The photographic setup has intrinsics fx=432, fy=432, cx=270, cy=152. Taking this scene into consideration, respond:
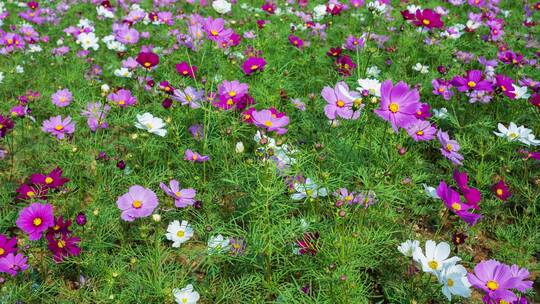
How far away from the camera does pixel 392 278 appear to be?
5.34 ft

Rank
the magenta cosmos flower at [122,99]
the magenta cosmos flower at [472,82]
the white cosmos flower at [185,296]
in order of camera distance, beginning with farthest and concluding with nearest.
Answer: the magenta cosmos flower at [472,82]
the magenta cosmos flower at [122,99]
the white cosmos flower at [185,296]

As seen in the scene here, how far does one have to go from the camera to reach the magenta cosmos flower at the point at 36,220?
1506 millimetres

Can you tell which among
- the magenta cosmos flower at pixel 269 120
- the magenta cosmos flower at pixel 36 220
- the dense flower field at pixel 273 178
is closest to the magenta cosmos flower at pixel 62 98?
the dense flower field at pixel 273 178

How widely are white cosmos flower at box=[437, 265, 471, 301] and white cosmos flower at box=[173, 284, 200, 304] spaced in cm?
76

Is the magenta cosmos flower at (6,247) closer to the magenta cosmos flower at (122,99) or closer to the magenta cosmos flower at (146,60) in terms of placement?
the magenta cosmos flower at (122,99)

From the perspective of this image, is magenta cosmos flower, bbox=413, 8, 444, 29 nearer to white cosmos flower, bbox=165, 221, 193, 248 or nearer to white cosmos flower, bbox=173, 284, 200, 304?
white cosmos flower, bbox=165, 221, 193, 248

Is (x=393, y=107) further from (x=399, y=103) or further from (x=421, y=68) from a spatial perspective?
(x=421, y=68)

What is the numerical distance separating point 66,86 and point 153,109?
1.01 m

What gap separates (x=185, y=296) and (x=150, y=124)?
853 mm

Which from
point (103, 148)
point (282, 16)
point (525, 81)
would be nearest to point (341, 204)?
point (103, 148)

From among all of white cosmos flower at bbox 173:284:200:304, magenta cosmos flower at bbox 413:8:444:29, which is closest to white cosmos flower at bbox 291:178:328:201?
white cosmos flower at bbox 173:284:200:304

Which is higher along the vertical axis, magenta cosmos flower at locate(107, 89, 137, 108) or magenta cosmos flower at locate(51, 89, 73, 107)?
magenta cosmos flower at locate(107, 89, 137, 108)

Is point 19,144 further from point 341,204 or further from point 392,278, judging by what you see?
point 392,278

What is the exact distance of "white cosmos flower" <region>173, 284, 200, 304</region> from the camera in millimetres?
1379
